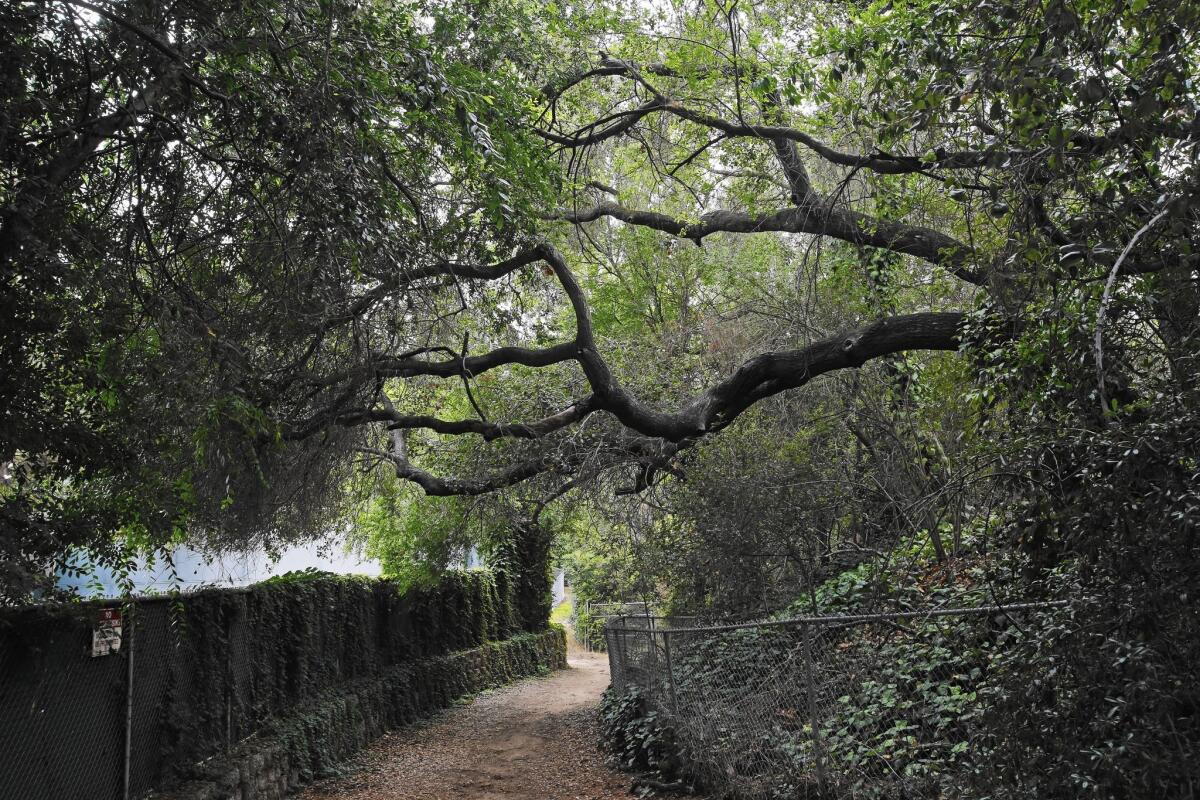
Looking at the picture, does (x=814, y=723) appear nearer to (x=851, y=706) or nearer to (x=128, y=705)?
(x=851, y=706)

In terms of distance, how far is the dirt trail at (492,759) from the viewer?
11.1m

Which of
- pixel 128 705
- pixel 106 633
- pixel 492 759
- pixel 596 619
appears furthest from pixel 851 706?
pixel 596 619

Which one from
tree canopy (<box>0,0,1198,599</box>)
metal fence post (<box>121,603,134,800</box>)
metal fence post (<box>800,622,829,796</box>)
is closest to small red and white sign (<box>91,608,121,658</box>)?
metal fence post (<box>121,603,134,800</box>)

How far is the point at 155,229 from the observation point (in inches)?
244

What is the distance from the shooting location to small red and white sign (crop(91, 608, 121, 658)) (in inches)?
301

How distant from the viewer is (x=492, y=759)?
44.1ft

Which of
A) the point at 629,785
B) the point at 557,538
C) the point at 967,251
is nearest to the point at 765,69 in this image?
the point at 967,251

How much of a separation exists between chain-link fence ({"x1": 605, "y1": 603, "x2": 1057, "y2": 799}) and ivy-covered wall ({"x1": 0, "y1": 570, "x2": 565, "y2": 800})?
532 centimetres

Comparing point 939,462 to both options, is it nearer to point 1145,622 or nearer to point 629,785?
point 629,785

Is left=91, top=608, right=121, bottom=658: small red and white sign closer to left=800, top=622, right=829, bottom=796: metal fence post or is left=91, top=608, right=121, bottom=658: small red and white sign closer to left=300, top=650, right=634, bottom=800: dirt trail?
left=300, top=650, right=634, bottom=800: dirt trail

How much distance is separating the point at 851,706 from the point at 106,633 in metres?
6.44

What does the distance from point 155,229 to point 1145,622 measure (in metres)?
6.33

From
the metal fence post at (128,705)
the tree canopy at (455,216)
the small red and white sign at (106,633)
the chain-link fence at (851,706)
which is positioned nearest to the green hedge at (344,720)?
the metal fence post at (128,705)

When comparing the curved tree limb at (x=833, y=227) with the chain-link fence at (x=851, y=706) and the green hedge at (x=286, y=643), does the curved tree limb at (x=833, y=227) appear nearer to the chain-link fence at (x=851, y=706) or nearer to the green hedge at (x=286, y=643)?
the chain-link fence at (x=851, y=706)
